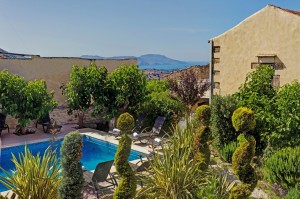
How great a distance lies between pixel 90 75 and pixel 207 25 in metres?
9.18

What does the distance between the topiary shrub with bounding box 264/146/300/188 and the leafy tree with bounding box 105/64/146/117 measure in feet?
35.4

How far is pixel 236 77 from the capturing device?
15281 millimetres

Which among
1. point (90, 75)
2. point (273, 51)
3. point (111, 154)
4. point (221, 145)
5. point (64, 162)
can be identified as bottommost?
point (111, 154)

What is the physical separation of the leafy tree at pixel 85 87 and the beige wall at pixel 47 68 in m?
3.34

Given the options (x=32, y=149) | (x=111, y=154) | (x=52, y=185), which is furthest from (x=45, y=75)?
(x=52, y=185)

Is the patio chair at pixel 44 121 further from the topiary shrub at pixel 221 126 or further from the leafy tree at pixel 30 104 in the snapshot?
the topiary shrub at pixel 221 126

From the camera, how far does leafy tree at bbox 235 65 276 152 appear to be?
1088 cm

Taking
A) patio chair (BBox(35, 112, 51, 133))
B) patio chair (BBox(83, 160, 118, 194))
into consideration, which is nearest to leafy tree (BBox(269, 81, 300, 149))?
patio chair (BBox(83, 160, 118, 194))

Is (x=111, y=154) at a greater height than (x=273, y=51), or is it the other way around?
(x=273, y=51)

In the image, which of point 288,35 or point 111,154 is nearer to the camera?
point 288,35

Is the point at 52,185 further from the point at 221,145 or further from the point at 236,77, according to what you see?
the point at 236,77

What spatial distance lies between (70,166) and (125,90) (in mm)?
11767

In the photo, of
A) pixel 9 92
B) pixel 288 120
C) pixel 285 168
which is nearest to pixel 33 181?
pixel 285 168

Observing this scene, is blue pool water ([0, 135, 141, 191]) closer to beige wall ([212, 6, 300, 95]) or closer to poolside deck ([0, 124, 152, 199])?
poolside deck ([0, 124, 152, 199])
